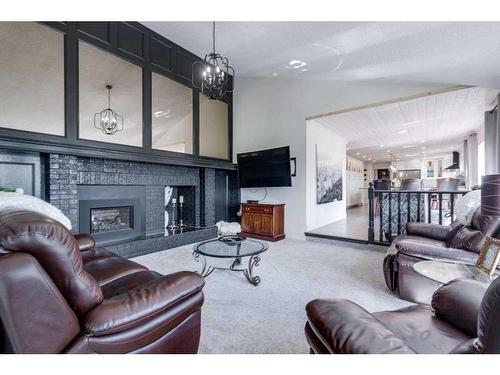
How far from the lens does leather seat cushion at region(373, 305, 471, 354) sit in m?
1.07

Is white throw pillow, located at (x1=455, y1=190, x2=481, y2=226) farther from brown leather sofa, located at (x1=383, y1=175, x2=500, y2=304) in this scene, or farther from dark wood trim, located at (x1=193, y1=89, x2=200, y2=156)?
dark wood trim, located at (x1=193, y1=89, x2=200, y2=156)

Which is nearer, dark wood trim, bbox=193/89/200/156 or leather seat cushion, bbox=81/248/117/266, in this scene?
leather seat cushion, bbox=81/248/117/266

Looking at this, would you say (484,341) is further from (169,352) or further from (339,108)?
(339,108)

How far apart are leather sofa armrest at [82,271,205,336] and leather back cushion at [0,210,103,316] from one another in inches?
2.7

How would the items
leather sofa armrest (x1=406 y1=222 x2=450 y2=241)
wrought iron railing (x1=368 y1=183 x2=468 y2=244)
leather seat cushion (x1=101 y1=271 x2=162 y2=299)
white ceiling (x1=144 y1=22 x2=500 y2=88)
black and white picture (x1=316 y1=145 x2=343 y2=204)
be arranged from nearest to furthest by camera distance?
leather seat cushion (x1=101 y1=271 x2=162 y2=299), white ceiling (x1=144 y1=22 x2=500 y2=88), leather sofa armrest (x1=406 y1=222 x2=450 y2=241), wrought iron railing (x1=368 y1=183 x2=468 y2=244), black and white picture (x1=316 y1=145 x2=343 y2=204)

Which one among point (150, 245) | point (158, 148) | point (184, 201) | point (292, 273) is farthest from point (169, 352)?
point (184, 201)

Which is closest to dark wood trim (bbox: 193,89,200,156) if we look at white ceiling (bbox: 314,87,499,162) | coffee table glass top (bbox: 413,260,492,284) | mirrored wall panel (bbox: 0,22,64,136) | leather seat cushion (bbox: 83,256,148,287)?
mirrored wall panel (bbox: 0,22,64,136)

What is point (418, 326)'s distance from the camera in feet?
3.95

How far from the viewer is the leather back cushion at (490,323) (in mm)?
693

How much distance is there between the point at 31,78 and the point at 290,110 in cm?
412

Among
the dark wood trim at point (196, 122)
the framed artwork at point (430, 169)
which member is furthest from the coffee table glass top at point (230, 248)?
the framed artwork at point (430, 169)

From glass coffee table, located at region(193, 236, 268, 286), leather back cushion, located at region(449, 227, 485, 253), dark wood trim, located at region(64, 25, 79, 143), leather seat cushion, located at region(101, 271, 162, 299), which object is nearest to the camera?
leather seat cushion, located at region(101, 271, 162, 299)

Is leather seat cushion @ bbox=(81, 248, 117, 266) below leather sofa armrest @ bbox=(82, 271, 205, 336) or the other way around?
below

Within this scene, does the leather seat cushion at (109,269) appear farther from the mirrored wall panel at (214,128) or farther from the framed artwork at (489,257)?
the mirrored wall panel at (214,128)
